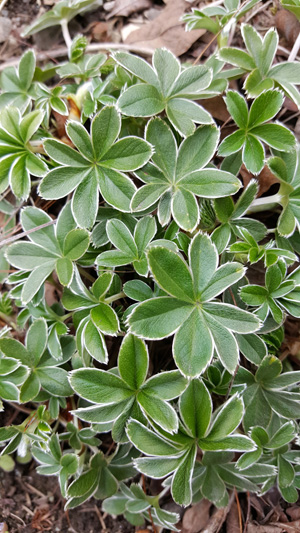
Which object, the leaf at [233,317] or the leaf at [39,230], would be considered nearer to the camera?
the leaf at [233,317]

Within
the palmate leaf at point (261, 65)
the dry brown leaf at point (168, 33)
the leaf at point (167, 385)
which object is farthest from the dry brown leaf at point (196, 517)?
the dry brown leaf at point (168, 33)

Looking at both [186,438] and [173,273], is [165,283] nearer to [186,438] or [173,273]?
[173,273]

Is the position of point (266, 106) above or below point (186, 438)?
above

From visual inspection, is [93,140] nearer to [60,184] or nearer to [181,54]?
[60,184]

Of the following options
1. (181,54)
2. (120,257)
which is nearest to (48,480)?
(120,257)

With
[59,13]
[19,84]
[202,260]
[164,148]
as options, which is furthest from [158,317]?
[59,13]

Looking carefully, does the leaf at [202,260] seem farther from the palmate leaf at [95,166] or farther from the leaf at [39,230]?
the leaf at [39,230]
